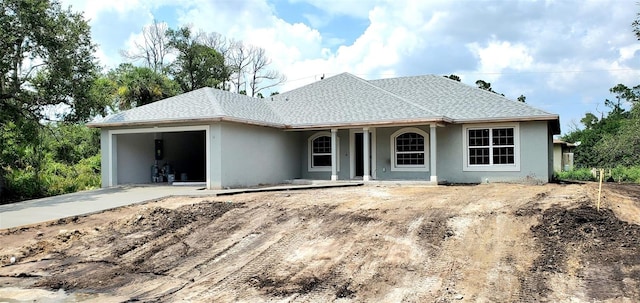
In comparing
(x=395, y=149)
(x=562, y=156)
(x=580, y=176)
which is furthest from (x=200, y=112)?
(x=562, y=156)

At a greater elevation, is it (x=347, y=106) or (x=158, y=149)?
(x=347, y=106)

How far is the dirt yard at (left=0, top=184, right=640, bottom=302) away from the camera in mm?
6938

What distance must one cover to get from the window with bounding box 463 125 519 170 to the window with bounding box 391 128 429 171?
1.71 meters

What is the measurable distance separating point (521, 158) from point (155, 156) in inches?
602

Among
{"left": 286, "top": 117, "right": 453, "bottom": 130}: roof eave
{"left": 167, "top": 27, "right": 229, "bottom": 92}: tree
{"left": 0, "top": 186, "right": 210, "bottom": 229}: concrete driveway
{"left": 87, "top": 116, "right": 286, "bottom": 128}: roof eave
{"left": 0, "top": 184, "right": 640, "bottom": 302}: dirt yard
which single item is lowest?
{"left": 0, "top": 184, "right": 640, "bottom": 302}: dirt yard

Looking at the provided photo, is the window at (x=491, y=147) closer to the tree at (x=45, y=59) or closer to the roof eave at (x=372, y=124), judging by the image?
the roof eave at (x=372, y=124)

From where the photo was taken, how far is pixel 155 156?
21.7 m

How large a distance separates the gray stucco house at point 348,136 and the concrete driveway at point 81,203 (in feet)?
4.75

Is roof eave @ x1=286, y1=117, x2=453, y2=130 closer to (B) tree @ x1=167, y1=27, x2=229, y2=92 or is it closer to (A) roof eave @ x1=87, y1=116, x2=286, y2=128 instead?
(A) roof eave @ x1=87, y1=116, x2=286, y2=128

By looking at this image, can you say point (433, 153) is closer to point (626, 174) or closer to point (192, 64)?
point (626, 174)

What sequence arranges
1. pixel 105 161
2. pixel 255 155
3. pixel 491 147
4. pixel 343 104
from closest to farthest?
pixel 491 147 < pixel 255 155 < pixel 105 161 < pixel 343 104

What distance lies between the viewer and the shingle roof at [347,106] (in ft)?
59.0

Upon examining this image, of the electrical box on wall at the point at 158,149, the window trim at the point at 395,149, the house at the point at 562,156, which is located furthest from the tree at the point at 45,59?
the house at the point at 562,156

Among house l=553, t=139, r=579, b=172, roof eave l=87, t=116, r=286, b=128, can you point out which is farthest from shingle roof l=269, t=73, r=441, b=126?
house l=553, t=139, r=579, b=172
